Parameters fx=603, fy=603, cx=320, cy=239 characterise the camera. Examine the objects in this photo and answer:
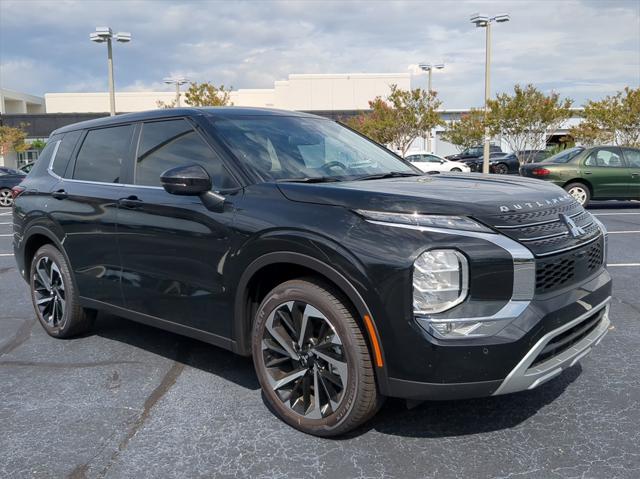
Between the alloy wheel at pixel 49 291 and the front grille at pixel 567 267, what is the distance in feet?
12.1

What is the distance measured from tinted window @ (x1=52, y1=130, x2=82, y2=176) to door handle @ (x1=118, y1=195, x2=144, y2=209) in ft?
3.74

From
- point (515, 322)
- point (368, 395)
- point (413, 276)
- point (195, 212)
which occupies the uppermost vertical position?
point (195, 212)

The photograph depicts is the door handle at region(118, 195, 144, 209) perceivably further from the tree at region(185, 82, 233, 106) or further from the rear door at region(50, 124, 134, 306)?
the tree at region(185, 82, 233, 106)

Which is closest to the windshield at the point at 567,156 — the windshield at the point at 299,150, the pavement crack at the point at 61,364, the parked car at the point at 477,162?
the windshield at the point at 299,150

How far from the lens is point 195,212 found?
3.56 meters

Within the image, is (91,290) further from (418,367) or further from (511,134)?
(511,134)

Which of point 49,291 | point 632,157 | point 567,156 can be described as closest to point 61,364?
point 49,291

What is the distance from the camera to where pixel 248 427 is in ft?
10.9

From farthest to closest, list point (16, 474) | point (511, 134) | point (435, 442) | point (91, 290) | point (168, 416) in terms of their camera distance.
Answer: point (511, 134), point (91, 290), point (168, 416), point (435, 442), point (16, 474)

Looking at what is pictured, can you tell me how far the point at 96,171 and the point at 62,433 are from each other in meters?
2.03

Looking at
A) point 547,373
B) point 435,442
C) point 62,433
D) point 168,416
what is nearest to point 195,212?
point 168,416

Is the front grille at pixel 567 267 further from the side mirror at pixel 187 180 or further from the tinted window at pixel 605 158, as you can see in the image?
the tinted window at pixel 605 158

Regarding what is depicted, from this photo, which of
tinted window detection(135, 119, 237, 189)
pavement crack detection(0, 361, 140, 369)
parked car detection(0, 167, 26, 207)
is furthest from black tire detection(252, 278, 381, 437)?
parked car detection(0, 167, 26, 207)

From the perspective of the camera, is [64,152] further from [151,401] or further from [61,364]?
[151,401]
